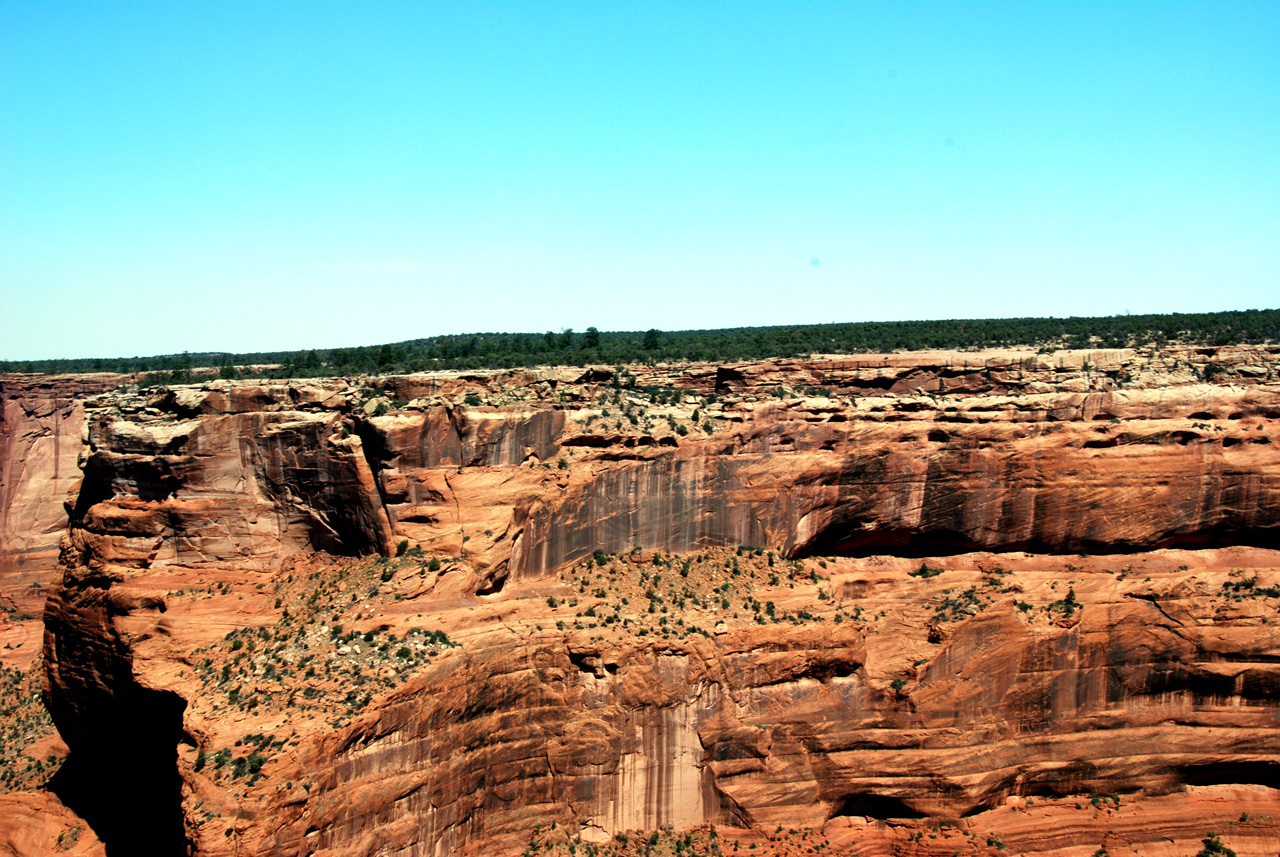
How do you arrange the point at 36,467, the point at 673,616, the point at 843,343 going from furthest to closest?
the point at 36,467, the point at 843,343, the point at 673,616

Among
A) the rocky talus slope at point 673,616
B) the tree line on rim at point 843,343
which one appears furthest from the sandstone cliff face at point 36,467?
the rocky talus slope at point 673,616

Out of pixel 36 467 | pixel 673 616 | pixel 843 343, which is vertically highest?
pixel 843 343

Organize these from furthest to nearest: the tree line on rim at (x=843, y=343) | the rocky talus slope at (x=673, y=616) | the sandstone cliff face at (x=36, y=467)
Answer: the sandstone cliff face at (x=36, y=467), the tree line on rim at (x=843, y=343), the rocky talus slope at (x=673, y=616)

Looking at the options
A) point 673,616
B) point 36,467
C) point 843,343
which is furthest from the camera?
point 36,467

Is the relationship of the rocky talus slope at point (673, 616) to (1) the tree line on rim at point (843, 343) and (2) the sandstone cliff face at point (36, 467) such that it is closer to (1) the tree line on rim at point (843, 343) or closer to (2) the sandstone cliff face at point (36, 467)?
(1) the tree line on rim at point (843, 343)

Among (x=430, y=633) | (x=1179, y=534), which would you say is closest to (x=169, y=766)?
(x=430, y=633)

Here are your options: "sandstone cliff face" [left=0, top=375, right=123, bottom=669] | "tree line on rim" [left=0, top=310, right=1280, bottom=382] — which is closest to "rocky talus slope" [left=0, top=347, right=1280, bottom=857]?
"tree line on rim" [left=0, top=310, right=1280, bottom=382]

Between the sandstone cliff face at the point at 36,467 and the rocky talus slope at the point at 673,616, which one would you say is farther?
the sandstone cliff face at the point at 36,467

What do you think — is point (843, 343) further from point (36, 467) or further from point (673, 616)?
point (36, 467)

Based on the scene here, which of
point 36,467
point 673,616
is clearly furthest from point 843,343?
point 36,467
